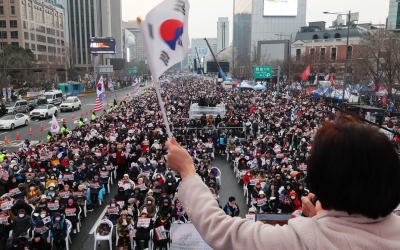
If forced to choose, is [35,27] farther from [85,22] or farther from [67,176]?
[67,176]

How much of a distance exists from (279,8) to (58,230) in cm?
10316

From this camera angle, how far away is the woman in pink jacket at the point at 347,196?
1.24 m

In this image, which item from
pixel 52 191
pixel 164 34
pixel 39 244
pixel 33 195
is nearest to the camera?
pixel 164 34

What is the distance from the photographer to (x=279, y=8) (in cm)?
10175

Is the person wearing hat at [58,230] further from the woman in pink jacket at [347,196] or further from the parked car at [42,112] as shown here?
the parked car at [42,112]

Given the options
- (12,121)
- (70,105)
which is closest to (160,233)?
(12,121)

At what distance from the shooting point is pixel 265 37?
102938 millimetres

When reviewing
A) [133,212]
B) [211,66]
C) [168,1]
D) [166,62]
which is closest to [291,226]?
[166,62]

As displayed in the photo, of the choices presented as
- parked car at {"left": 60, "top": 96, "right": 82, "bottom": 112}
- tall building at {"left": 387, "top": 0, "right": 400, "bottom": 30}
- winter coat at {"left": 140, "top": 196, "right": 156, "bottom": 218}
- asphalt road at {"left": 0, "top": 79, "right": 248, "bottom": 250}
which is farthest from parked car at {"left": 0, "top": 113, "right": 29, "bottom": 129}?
tall building at {"left": 387, "top": 0, "right": 400, "bottom": 30}

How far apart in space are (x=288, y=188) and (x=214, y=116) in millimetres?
16673

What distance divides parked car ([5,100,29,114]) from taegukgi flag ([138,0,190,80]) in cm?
3615

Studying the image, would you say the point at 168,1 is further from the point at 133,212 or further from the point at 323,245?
the point at 133,212

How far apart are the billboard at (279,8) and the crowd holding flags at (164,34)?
106 meters

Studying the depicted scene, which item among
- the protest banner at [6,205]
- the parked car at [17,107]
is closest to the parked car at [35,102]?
the parked car at [17,107]
